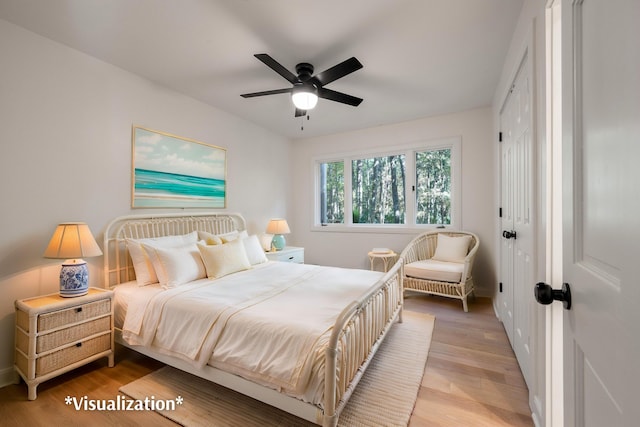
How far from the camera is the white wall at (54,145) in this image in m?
1.99

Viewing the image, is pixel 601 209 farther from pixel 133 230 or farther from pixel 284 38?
pixel 133 230

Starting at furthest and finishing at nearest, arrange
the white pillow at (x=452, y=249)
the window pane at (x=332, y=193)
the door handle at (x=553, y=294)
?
the window pane at (x=332, y=193)
the white pillow at (x=452, y=249)
the door handle at (x=553, y=294)

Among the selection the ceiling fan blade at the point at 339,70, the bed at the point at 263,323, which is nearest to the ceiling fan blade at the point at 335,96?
the ceiling fan blade at the point at 339,70

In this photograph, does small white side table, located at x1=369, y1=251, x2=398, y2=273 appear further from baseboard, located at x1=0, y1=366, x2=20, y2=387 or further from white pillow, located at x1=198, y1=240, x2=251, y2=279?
baseboard, located at x1=0, y1=366, x2=20, y2=387

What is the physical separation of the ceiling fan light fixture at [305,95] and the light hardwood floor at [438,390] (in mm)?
2353

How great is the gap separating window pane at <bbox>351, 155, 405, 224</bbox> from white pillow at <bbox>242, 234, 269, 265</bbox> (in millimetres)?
2045

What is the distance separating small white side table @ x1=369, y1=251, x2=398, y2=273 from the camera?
4.00 metres

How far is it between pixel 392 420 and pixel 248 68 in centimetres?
298

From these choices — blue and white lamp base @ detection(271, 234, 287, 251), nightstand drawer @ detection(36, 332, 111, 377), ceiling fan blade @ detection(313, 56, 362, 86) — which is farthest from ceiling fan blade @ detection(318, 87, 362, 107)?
nightstand drawer @ detection(36, 332, 111, 377)

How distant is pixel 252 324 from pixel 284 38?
2108mm

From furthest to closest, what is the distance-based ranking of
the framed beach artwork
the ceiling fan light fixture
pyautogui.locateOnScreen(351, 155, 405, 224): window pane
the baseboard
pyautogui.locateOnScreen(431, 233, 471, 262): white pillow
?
pyautogui.locateOnScreen(351, 155, 405, 224): window pane
pyautogui.locateOnScreen(431, 233, 471, 262): white pillow
the framed beach artwork
the ceiling fan light fixture
the baseboard

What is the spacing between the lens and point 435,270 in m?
3.34

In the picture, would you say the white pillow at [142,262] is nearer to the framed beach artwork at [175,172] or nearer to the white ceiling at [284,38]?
the framed beach artwork at [175,172]

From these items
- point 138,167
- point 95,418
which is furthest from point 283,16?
point 95,418
